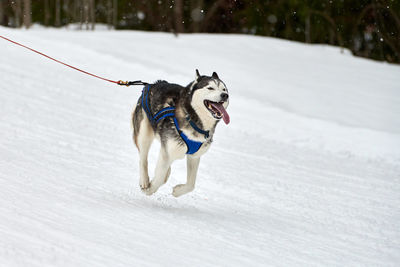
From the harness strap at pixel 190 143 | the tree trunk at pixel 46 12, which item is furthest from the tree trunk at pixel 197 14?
the harness strap at pixel 190 143

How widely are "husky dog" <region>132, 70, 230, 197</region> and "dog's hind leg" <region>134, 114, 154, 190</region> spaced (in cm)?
1

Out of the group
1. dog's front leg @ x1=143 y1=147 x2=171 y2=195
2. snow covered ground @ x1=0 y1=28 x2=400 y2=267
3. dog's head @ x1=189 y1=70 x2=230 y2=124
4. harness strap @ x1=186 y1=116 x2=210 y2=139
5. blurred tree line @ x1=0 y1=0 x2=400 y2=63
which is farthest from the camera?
blurred tree line @ x1=0 y1=0 x2=400 y2=63

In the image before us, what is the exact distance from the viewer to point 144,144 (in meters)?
5.71

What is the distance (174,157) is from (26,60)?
10.0 metres

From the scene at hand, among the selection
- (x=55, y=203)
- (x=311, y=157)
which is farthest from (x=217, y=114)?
(x=311, y=157)

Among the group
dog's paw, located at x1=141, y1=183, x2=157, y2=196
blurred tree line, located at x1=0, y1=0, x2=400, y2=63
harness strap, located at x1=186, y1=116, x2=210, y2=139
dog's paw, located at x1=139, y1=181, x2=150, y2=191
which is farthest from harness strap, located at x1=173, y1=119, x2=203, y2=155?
blurred tree line, located at x1=0, y1=0, x2=400, y2=63

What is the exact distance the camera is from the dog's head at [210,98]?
4.74 metres

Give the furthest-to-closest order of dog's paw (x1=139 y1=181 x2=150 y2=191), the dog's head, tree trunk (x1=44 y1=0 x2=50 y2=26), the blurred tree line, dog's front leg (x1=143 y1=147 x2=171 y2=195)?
tree trunk (x1=44 y1=0 x2=50 y2=26) < the blurred tree line < dog's paw (x1=139 y1=181 x2=150 y2=191) < dog's front leg (x1=143 y1=147 x2=171 y2=195) < the dog's head

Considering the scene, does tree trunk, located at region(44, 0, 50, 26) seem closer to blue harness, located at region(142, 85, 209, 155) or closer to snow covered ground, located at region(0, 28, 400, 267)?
snow covered ground, located at region(0, 28, 400, 267)

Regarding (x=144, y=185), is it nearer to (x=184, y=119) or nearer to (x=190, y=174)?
(x=190, y=174)

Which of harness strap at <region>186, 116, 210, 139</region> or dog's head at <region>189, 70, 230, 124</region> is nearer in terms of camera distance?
dog's head at <region>189, 70, 230, 124</region>

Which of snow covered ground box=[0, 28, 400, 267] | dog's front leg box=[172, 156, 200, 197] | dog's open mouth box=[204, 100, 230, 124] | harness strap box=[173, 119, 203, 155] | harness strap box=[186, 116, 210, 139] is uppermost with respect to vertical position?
dog's open mouth box=[204, 100, 230, 124]

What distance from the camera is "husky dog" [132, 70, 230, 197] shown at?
4.82 metres

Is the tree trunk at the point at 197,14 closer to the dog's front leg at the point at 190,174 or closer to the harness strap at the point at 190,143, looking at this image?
the dog's front leg at the point at 190,174
